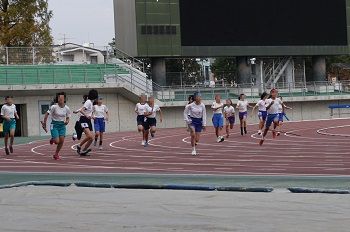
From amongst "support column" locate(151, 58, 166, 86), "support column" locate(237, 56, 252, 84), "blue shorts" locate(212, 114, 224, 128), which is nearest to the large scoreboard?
"support column" locate(151, 58, 166, 86)

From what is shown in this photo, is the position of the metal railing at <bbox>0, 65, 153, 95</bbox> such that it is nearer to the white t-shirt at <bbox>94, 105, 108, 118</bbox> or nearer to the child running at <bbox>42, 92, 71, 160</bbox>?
the white t-shirt at <bbox>94, 105, 108, 118</bbox>

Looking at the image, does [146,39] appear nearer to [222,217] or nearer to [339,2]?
[339,2]

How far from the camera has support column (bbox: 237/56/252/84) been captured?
54.4m

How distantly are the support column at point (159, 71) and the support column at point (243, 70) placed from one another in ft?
20.3

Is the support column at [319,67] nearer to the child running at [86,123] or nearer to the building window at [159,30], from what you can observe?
the building window at [159,30]

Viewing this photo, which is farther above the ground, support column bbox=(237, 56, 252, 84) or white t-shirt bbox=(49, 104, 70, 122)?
support column bbox=(237, 56, 252, 84)

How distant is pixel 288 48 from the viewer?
51.6 m

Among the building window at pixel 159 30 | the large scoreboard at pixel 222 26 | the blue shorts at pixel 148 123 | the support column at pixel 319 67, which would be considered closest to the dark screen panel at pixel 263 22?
the large scoreboard at pixel 222 26

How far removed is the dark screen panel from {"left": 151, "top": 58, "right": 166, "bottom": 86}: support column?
10.8ft

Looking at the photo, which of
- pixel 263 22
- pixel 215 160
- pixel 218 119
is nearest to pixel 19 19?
pixel 263 22

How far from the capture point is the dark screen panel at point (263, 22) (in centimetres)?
4862

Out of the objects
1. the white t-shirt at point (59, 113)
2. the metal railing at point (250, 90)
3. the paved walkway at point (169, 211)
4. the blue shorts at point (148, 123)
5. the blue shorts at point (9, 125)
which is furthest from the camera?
the metal railing at point (250, 90)

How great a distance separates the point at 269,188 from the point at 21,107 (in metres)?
36.4

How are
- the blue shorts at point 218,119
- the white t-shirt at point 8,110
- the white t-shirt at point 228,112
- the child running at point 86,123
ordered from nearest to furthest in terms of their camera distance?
the child running at point 86,123 → the white t-shirt at point 8,110 → the blue shorts at point 218,119 → the white t-shirt at point 228,112
